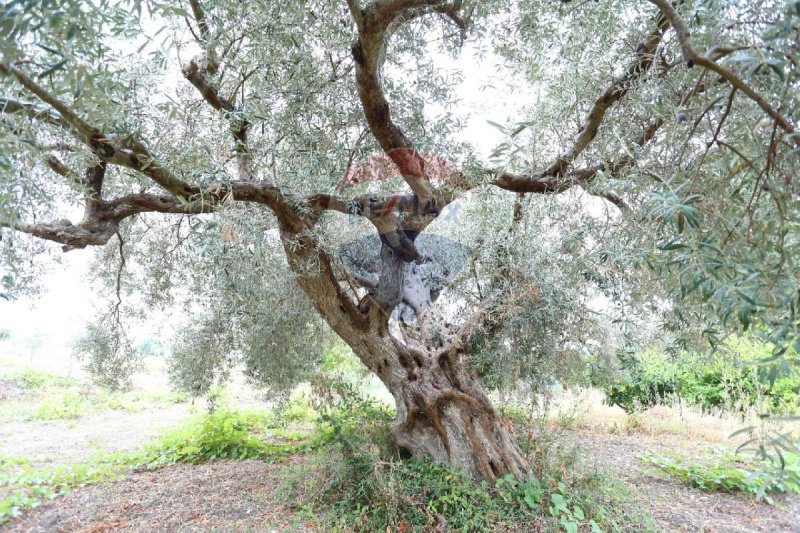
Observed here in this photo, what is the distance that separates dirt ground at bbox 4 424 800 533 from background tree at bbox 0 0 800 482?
1.20m

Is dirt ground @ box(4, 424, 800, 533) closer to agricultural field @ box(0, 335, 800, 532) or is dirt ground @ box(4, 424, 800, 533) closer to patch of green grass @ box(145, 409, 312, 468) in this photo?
agricultural field @ box(0, 335, 800, 532)

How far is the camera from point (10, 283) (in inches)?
89.4

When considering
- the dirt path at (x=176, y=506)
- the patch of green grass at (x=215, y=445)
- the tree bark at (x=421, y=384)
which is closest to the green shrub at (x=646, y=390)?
the tree bark at (x=421, y=384)

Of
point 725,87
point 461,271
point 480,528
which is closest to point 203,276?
point 461,271

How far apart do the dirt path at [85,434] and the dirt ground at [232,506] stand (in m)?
1.76

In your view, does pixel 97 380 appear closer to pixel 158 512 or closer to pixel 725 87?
pixel 158 512

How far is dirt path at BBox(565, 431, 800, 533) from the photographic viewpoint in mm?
3881

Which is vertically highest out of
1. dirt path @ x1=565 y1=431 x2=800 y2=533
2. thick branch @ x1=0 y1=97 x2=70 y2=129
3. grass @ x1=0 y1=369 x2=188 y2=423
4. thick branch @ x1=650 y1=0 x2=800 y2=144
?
thick branch @ x1=0 y1=97 x2=70 y2=129

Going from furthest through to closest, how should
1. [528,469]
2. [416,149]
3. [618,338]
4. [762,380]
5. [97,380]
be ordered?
[97,380] → [618,338] → [528,469] → [416,149] → [762,380]

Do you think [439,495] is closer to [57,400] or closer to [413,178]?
[413,178]

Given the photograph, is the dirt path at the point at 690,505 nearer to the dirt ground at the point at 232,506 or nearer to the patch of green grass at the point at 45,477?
the dirt ground at the point at 232,506

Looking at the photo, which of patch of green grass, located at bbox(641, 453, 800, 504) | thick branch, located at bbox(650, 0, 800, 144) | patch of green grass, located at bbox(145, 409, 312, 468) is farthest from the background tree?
patch of green grass, located at bbox(641, 453, 800, 504)

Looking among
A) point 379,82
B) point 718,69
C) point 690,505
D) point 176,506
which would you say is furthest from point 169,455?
point 718,69

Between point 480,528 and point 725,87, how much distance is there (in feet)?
10.5
